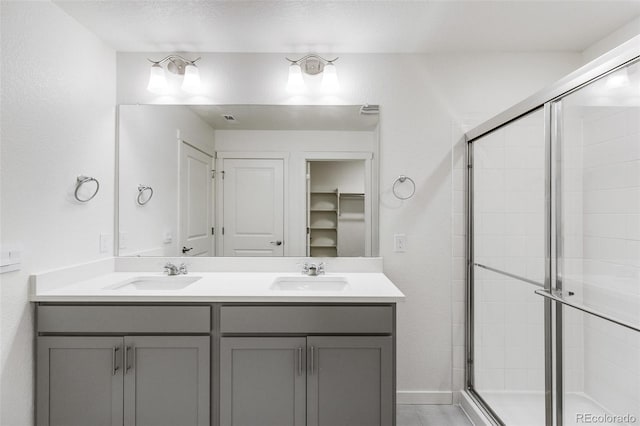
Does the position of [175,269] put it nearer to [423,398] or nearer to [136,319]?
[136,319]

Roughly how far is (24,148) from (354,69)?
1.87 m

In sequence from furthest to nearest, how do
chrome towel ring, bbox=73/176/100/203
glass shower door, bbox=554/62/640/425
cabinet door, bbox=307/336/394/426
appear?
chrome towel ring, bbox=73/176/100/203
cabinet door, bbox=307/336/394/426
glass shower door, bbox=554/62/640/425

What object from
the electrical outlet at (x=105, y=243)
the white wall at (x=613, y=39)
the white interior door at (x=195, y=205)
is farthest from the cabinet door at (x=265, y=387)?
the white wall at (x=613, y=39)

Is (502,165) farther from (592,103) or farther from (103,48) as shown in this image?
(103,48)

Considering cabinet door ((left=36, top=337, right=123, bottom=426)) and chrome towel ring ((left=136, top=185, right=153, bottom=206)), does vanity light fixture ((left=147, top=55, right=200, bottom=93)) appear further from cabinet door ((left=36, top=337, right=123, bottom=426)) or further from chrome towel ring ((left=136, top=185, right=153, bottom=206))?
cabinet door ((left=36, top=337, right=123, bottom=426))

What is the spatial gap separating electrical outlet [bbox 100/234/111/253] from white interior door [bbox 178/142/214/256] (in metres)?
0.43

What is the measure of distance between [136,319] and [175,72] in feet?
5.14

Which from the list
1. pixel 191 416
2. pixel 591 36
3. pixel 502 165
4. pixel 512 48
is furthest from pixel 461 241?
pixel 191 416

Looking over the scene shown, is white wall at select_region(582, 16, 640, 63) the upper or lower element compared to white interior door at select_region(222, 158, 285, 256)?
upper

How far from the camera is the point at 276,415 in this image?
5.64 feet

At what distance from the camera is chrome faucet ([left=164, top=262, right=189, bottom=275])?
2260mm

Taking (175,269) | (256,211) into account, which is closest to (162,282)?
(175,269)

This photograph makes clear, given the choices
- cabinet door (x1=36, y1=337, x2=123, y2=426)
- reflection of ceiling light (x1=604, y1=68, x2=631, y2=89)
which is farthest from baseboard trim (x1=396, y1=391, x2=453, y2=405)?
reflection of ceiling light (x1=604, y1=68, x2=631, y2=89)

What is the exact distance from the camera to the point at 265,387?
173 cm
